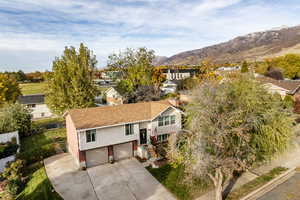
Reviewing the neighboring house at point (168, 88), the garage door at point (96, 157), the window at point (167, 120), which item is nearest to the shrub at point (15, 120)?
the garage door at point (96, 157)

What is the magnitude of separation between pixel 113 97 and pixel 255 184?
34300 millimetres

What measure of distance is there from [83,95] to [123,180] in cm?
1664

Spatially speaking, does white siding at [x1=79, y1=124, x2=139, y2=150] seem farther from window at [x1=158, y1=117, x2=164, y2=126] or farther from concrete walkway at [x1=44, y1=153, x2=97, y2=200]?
window at [x1=158, y1=117, x2=164, y2=126]

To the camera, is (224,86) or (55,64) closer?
(224,86)

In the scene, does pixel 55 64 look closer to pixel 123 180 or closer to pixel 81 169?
pixel 81 169

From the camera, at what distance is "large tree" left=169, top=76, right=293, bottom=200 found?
11.6 metres

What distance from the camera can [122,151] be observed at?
20359mm

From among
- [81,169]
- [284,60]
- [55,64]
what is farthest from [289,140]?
[284,60]

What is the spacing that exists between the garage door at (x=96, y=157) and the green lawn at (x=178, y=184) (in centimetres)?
498

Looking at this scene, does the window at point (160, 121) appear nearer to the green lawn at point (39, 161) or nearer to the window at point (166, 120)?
the window at point (166, 120)

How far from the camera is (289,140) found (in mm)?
14297

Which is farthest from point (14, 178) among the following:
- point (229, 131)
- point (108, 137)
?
point (229, 131)

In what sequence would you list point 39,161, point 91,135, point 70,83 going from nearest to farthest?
1. point 91,135
2. point 39,161
3. point 70,83

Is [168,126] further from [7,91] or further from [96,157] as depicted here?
[7,91]
